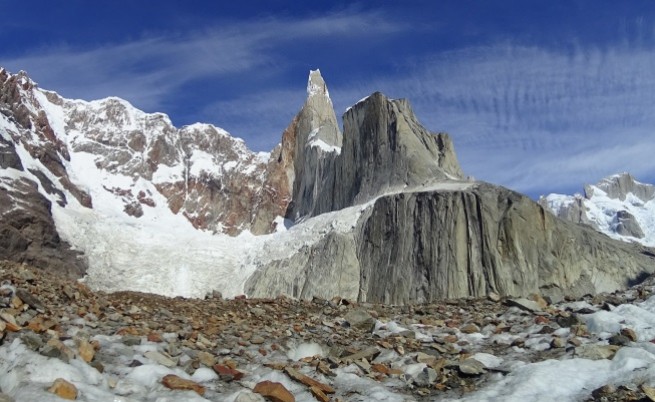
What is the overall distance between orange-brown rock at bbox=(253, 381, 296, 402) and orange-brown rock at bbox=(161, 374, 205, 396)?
0.66 meters

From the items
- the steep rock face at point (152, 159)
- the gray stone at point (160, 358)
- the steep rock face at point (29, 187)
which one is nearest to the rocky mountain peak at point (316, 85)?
the steep rock face at point (152, 159)

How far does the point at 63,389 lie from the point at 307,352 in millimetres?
4631

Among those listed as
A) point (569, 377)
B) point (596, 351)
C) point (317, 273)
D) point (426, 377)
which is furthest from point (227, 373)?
point (317, 273)

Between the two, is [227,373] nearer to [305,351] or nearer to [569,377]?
[305,351]

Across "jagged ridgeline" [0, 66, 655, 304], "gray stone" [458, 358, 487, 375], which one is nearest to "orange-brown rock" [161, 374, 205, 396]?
"gray stone" [458, 358, 487, 375]

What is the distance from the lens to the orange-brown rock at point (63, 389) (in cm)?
618

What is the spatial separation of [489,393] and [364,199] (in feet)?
268

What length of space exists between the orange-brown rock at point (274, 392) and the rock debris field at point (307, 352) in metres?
0.02

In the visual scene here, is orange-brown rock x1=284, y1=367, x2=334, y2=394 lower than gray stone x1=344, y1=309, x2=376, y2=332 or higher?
lower

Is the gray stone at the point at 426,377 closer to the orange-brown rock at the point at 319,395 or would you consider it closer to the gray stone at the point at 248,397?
the orange-brown rock at the point at 319,395

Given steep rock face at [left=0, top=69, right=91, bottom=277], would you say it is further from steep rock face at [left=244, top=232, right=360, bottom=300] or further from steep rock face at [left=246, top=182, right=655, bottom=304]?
steep rock face at [left=246, top=182, right=655, bottom=304]

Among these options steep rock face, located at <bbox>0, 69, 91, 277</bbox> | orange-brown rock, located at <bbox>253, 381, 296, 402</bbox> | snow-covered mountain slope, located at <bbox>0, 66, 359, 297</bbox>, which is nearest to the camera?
orange-brown rock, located at <bbox>253, 381, 296, 402</bbox>

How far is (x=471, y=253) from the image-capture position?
65125 millimetres

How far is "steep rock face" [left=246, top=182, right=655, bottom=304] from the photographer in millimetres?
63625
